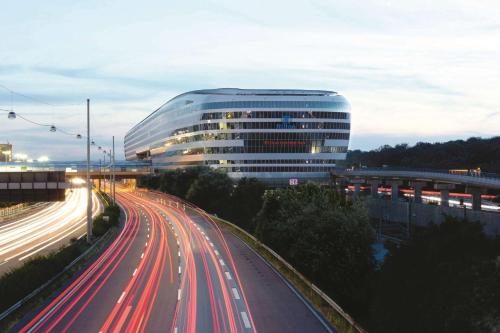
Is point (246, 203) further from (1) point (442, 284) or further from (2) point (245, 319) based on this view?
(1) point (442, 284)

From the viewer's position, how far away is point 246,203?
2953 inches

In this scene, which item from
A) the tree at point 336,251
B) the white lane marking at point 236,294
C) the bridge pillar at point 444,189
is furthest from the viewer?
the bridge pillar at point 444,189

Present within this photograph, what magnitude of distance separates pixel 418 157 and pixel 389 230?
11789 cm

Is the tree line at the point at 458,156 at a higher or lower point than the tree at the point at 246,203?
higher

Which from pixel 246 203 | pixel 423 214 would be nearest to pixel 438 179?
pixel 423 214

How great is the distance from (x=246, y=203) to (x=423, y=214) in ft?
80.4

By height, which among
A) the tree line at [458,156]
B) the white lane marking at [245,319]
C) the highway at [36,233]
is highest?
the tree line at [458,156]

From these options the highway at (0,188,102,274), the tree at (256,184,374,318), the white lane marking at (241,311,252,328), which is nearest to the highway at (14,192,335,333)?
the white lane marking at (241,311,252,328)

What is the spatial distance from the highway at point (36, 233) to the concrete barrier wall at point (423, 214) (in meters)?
32.4

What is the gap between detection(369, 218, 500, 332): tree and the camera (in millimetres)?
16109

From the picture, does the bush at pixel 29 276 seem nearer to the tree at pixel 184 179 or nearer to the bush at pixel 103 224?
the bush at pixel 103 224

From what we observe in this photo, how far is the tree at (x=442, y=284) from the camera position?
16109 mm

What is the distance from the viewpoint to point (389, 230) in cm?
7662

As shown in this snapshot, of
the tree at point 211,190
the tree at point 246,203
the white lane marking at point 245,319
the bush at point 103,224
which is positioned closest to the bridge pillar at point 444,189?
the tree at point 246,203
